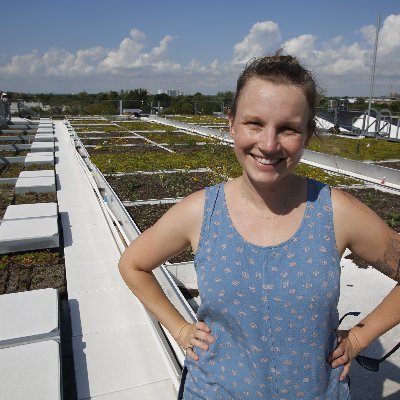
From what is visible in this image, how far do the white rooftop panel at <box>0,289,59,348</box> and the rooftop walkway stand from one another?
388 millimetres

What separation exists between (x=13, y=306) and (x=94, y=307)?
2.90ft

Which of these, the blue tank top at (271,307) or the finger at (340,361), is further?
the finger at (340,361)

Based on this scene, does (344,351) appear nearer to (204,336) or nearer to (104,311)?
(204,336)

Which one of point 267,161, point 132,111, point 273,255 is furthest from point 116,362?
point 132,111

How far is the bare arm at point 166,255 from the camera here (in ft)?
4.98

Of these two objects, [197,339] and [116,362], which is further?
[116,362]

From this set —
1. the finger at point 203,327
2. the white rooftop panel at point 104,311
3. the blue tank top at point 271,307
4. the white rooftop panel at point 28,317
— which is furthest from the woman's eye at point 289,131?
the white rooftop panel at point 104,311

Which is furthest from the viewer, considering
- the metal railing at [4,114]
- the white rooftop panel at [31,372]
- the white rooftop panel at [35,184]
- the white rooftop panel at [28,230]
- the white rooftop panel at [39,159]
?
the metal railing at [4,114]

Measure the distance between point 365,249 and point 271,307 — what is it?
42 cm

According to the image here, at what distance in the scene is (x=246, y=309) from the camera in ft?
4.52

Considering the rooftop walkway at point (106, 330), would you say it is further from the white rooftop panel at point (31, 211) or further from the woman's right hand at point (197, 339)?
the woman's right hand at point (197, 339)

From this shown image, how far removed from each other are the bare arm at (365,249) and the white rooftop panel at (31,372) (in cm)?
187

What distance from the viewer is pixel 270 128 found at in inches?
53.4

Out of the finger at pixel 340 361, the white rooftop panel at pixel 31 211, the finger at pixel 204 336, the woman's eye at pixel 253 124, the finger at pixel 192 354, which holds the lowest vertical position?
the white rooftop panel at pixel 31 211
